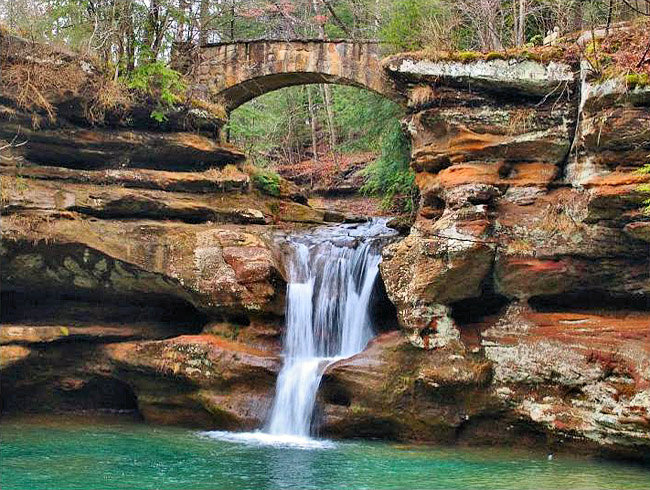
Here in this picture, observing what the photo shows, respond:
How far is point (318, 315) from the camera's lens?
12.0 metres

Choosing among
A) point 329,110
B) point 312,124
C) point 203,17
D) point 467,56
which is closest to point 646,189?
point 467,56

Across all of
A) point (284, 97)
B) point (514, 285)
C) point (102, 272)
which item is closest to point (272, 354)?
point (102, 272)

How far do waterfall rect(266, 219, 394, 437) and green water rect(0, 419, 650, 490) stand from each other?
0.99 metres

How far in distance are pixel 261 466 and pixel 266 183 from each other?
23.7 feet

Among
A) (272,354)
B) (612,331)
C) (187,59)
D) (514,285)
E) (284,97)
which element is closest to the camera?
(612,331)

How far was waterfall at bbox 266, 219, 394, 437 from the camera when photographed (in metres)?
11.0

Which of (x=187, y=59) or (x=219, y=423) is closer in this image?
(x=219, y=423)

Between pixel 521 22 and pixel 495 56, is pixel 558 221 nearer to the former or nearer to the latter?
pixel 495 56

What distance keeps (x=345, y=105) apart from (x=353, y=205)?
3157 millimetres

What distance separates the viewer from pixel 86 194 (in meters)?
12.2

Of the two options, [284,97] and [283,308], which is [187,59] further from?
[284,97]

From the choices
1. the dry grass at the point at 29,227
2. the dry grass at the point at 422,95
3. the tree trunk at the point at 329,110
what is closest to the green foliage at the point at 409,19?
the dry grass at the point at 422,95

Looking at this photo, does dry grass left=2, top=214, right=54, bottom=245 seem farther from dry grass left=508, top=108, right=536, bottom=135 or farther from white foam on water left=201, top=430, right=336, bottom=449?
dry grass left=508, top=108, right=536, bottom=135

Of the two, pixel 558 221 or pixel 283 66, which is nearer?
pixel 558 221
